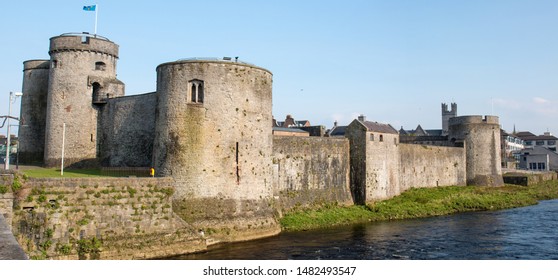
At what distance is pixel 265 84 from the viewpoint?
25750 millimetres

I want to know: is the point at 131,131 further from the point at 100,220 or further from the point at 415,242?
the point at 415,242

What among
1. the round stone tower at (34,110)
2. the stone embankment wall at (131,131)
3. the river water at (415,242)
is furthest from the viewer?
the round stone tower at (34,110)

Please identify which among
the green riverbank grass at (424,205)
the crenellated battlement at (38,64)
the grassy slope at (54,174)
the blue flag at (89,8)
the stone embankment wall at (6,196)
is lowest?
the green riverbank grass at (424,205)

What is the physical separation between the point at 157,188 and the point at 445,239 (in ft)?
48.3

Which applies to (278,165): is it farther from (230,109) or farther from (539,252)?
(539,252)

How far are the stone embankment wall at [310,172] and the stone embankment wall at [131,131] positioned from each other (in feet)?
25.1

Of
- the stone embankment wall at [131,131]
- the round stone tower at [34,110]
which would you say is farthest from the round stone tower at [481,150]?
the round stone tower at [34,110]

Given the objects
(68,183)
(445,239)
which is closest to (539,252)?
(445,239)

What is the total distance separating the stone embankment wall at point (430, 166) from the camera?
40.8m

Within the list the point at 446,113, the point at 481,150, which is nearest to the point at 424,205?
the point at 481,150

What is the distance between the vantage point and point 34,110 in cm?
3309

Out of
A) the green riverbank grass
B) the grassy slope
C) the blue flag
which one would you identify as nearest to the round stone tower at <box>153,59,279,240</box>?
the green riverbank grass

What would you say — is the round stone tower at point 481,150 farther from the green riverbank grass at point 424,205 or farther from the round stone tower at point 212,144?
the round stone tower at point 212,144

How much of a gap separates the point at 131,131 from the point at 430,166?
2826cm
